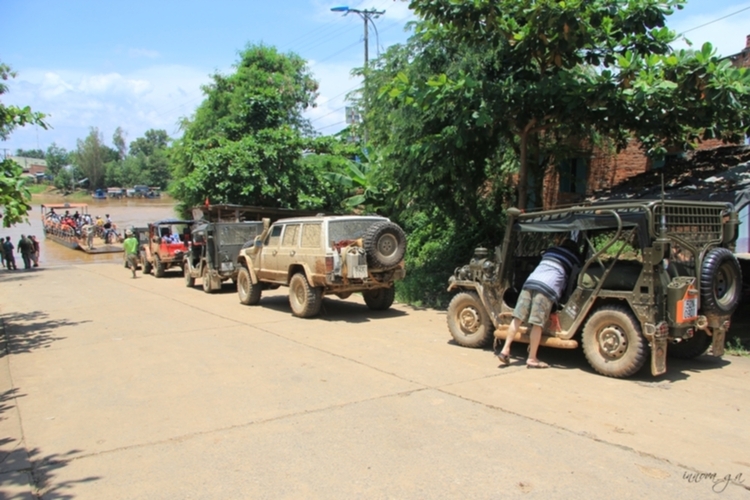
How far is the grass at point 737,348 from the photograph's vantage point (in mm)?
8039

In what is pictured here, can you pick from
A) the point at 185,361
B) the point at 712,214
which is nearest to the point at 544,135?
the point at 712,214

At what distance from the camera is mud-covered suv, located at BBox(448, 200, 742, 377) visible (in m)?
6.49

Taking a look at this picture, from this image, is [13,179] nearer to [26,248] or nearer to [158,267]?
[158,267]

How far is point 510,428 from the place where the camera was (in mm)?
5316

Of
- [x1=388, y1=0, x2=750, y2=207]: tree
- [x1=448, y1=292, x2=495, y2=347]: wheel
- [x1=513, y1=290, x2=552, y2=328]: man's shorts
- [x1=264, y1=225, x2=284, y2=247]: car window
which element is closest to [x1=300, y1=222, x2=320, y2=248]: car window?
[x1=264, y1=225, x2=284, y2=247]: car window

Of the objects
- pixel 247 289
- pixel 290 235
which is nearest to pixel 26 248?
pixel 247 289

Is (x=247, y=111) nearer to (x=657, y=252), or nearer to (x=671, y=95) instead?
(x=671, y=95)

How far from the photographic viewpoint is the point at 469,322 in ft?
28.0

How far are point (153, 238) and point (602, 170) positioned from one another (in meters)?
15.9

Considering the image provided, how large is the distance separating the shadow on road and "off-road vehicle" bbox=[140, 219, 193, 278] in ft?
25.4

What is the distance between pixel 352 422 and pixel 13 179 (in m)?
6.64

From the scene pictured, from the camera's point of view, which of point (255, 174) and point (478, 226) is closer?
point (478, 226)

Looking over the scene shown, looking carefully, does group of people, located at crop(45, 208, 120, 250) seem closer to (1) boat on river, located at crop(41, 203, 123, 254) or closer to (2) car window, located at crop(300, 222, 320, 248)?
(1) boat on river, located at crop(41, 203, 123, 254)

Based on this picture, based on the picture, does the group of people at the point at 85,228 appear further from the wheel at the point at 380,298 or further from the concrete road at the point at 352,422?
the concrete road at the point at 352,422
